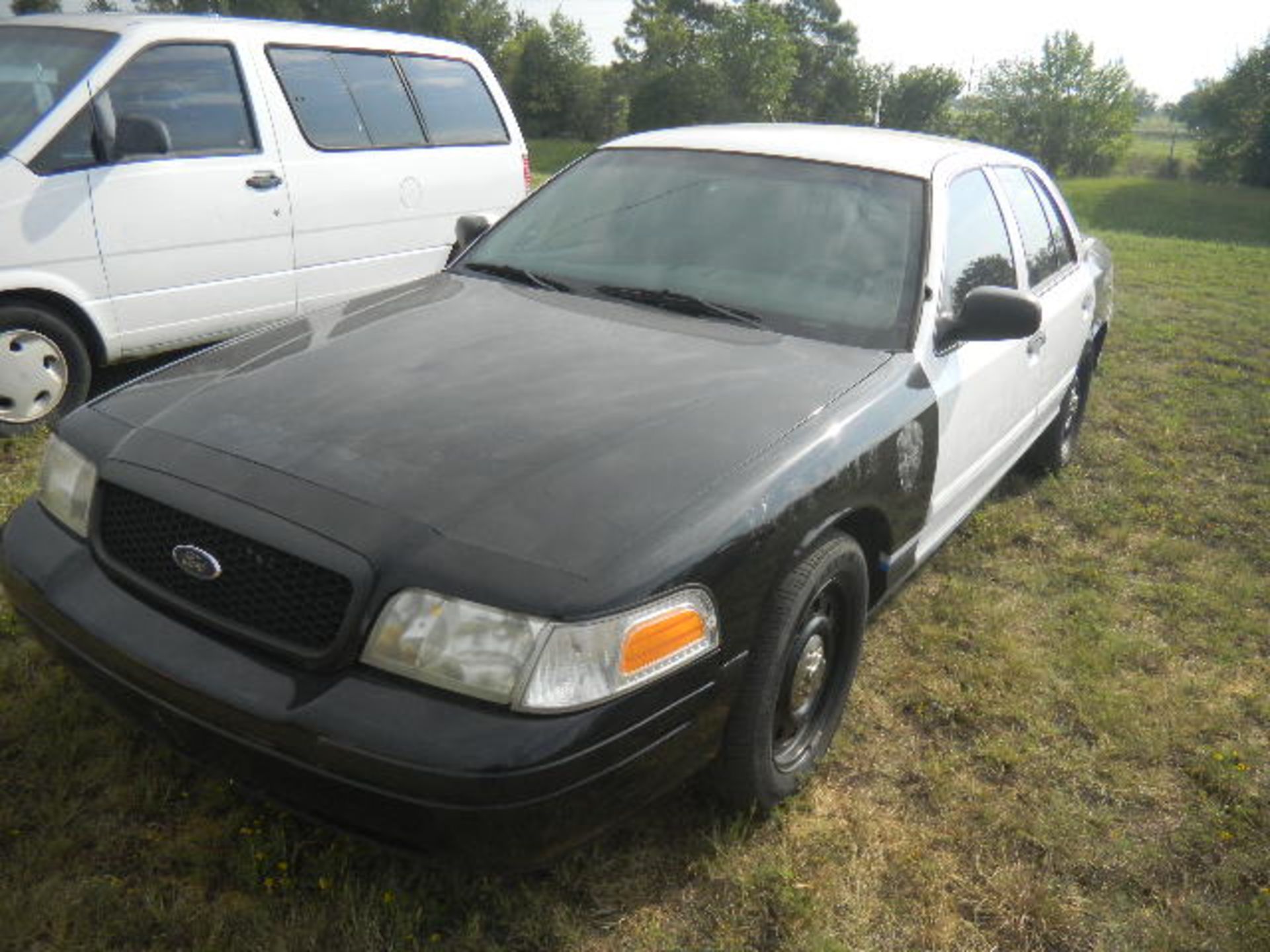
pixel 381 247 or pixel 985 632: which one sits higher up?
pixel 381 247

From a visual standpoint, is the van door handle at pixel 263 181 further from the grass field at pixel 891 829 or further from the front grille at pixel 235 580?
the front grille at pixel 235 580

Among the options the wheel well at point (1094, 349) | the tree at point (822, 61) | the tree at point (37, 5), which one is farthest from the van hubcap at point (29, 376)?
the tree at point (822, 61)

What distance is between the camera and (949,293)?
10.2 ft

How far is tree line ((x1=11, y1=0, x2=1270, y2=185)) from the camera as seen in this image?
52.1 metres

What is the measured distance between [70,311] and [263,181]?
1.11m

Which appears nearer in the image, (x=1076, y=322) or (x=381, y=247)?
(x=1076, y=322)

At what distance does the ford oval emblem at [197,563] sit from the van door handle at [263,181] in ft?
11.2

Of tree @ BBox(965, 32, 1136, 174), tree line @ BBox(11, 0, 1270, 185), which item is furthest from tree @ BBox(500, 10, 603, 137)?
tree @ BBox(965, 32, 1136, 174)

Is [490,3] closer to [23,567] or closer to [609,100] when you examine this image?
[609,100]

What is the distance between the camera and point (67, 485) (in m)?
2.38

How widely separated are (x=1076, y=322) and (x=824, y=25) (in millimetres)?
80068

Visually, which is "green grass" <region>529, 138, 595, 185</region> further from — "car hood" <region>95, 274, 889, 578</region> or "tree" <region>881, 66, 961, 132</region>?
"car hood" <region>95, 274, 889, 578</region>

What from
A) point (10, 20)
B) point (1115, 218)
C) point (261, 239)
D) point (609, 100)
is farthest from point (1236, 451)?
point (609, 100)

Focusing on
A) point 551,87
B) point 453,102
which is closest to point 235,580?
point 453,102
